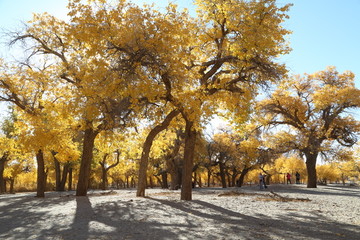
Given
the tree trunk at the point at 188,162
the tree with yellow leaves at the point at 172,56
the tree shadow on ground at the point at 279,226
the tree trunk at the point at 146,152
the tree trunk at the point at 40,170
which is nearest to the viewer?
the tree shadow on ground at the point at 279,226

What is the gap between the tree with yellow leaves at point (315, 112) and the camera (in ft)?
83.8

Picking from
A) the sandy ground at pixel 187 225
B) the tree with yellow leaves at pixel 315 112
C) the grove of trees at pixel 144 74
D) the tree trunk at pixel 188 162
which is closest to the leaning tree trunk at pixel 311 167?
the tree with yellow leaves at pixel 315 112

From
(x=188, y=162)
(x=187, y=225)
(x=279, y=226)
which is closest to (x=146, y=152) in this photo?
(x=188, y=162)

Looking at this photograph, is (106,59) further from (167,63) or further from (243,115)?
(243,115)

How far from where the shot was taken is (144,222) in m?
7.79

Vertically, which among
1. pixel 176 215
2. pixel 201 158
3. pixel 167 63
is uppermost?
pixel 167 63

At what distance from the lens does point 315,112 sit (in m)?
27.4

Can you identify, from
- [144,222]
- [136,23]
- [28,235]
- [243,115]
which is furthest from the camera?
[243,115]

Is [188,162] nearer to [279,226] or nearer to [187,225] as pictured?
[187,225]

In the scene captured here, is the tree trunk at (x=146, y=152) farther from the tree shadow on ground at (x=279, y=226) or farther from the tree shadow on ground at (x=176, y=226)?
the tree shadow on ground at (x=279, y=226)

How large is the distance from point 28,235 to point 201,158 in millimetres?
30359

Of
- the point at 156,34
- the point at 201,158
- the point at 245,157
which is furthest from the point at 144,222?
the point at 245,157

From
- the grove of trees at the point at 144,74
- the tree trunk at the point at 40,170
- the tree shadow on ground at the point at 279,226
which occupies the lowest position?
the tree shadow on ground at the point at 279,226

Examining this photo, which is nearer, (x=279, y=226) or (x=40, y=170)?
(x=279, y=226)
